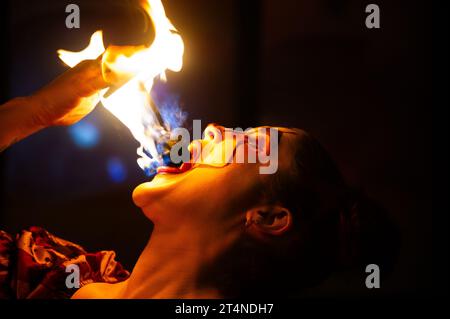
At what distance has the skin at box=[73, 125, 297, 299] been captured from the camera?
172 cm

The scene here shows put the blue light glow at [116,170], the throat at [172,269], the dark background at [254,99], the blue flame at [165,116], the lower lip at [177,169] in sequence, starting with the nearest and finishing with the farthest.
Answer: the throat at [172,269], the lower lip at [177,169], the blue flame at [165,116], the dark background at [254,99], the blue light glow at [116,170]

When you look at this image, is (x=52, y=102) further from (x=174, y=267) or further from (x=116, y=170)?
(x=116, y=170)

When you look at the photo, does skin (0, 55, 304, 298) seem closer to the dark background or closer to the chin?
the chin

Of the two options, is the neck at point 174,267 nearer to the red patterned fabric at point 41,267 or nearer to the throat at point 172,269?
the throat at point 172,269

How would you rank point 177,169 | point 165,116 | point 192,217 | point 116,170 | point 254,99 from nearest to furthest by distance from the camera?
point 192,217 → point 177,169 → point 165,116 → point 254,99 → point 116,170

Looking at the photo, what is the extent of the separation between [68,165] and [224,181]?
4.24 feet

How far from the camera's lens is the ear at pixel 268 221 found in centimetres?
175

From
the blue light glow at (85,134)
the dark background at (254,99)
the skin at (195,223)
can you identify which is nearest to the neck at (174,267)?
the skin at (195,223)

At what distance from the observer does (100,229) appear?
277cm

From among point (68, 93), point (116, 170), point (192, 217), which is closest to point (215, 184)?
point (192, 217)

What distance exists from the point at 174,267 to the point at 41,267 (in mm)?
502

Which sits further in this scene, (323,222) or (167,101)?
(167,101)

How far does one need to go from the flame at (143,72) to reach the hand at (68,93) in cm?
5

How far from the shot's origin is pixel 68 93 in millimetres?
1827
